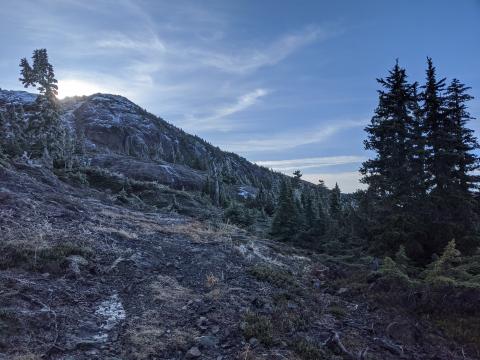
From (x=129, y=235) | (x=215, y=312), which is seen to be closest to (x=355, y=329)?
(x=215, y=312)

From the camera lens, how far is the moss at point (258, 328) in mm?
8383

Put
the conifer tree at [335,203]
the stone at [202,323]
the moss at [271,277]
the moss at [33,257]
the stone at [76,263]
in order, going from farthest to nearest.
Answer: the conifer tree at [335,203]
the moss at [271,277]
the stone at [76,263]
the moss at [33,257]
the stone at [202,323]

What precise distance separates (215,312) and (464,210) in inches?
603

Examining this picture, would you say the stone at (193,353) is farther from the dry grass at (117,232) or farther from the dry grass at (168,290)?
the dry grass at (117,232)

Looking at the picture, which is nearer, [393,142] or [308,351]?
[308,351]

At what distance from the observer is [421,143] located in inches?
768

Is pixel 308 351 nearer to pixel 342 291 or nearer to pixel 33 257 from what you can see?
pixel 342 291

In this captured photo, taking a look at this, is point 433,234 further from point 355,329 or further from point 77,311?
point 77,311

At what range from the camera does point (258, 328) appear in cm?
879

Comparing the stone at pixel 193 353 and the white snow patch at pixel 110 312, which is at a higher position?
the white snow patch at pixel 110 312

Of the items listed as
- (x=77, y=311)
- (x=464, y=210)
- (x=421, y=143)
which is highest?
(x=421, y=143)

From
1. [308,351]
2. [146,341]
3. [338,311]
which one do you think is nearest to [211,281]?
[338,311]

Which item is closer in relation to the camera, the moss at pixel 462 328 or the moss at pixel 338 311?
the moss at pixel 462 328

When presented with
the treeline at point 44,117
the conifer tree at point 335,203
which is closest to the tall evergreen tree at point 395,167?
the conifer tree at point 335,203
